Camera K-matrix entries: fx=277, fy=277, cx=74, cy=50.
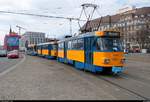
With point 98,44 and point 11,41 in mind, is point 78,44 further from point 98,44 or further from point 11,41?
point 11,41

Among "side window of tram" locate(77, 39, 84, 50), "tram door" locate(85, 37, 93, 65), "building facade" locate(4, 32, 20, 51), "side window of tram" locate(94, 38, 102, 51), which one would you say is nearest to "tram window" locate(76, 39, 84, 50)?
"side window of tram" locate(77, 39, 84, 50)

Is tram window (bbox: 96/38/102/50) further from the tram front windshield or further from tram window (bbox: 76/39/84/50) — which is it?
tram window (bbox: 76/39/84/50)

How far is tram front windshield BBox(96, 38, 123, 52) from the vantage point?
656 inches

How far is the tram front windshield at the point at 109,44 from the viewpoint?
16672 mm

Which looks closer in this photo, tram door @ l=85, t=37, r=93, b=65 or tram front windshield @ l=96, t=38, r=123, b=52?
tram front windshield @ l=96, t=38, r=123, b=52

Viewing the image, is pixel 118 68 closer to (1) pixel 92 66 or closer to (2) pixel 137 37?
(1) pixel 92 66

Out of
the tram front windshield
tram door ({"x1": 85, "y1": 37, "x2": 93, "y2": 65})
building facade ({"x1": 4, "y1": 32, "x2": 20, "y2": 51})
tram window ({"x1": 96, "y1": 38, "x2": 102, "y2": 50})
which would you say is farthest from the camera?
building facade ({"x1": 4, "y1": 32, "x2": 20, "y2": 51})

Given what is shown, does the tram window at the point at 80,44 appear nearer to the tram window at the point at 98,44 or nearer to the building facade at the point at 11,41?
the tram window at the point at 98,44

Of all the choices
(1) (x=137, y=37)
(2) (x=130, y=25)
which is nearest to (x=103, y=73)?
(1) (x=137, y=37)

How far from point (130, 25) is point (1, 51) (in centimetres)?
7748

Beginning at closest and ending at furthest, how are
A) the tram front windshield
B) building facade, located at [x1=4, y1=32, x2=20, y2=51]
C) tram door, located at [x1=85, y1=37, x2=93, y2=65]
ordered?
the tram front windshield < tram door, located at [x1=85, y1=37, x2=93, y2=65] < building facade, located at [x1=4, y1=32, x2=20, y2=51]

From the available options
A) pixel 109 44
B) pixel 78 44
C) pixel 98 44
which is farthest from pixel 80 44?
pixel 109 44

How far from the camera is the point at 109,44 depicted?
16781 mm

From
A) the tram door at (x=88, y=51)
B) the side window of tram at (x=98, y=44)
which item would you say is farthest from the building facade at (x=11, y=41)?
the side window of tram at (x=98, y=44)
